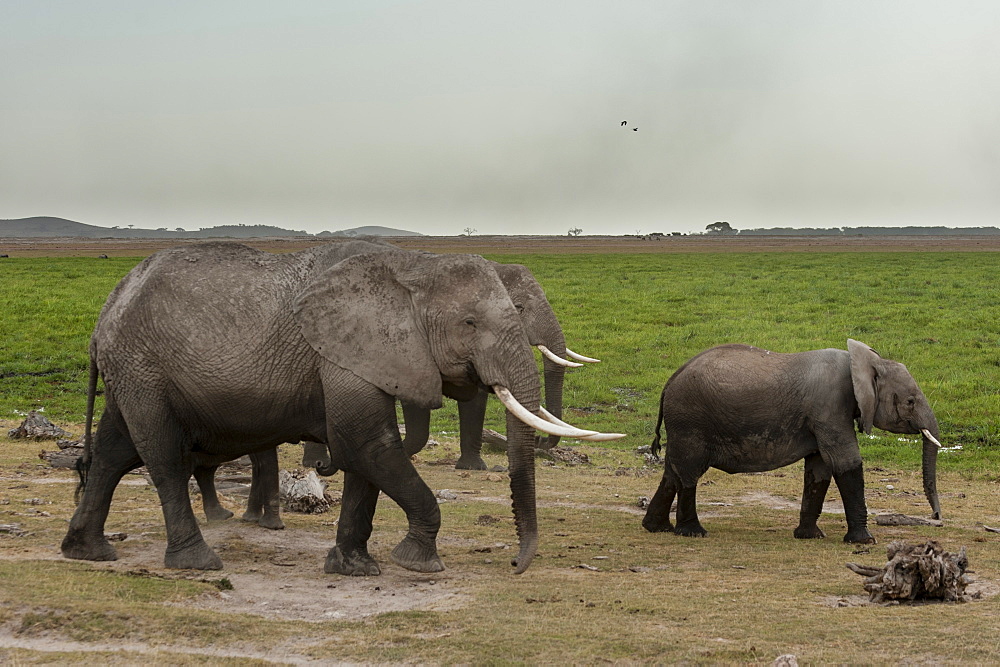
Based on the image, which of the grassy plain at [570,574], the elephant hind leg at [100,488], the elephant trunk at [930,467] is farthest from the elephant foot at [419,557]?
the elephant trunk at [930,467]

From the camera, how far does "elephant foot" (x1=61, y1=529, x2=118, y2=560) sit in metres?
9.68

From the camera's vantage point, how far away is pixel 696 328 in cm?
3092

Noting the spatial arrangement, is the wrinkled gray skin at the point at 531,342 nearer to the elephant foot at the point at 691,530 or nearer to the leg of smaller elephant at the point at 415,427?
the elephant foot at the point at 691,530

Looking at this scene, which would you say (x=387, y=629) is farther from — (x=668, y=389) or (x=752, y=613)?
(x=668, y=389)

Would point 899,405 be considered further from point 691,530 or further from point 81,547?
point 81,547

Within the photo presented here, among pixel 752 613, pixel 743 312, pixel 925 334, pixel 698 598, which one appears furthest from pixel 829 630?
pixel 743 312

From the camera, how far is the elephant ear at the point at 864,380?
11.6 meters

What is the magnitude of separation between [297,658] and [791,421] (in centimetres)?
660

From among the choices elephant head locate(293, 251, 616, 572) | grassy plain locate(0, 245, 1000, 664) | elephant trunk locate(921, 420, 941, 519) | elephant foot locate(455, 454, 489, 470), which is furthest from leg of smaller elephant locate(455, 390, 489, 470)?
elephant head locate(293, 251, 616, 572)

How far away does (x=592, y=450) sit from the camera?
738 inches

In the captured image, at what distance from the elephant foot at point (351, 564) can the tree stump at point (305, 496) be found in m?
2.99

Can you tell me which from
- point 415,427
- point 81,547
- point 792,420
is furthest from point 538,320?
point 81,547

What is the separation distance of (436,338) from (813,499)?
469cm

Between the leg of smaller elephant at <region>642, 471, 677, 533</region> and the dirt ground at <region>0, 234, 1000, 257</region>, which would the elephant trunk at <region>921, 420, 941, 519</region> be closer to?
the leg of smaller elephant at <region>642, 471, 677, 533</region>
